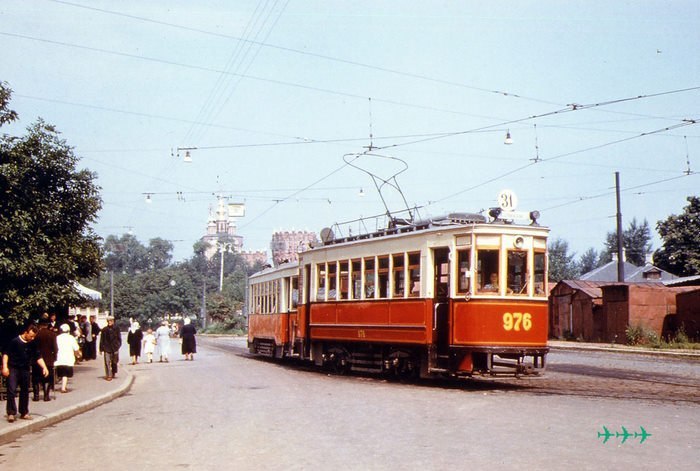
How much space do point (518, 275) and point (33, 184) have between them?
11.2 m

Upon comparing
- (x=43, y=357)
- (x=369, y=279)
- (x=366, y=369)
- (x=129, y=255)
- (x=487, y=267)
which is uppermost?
(x=129, y=255)

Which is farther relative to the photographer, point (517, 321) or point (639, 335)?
point (639, 335)

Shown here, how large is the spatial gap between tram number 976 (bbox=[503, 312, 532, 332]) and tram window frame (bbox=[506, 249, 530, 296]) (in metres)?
0.43

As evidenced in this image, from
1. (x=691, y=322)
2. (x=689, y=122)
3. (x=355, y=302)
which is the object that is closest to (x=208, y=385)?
(x=355, y=302)

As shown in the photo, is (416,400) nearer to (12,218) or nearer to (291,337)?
(12,218)

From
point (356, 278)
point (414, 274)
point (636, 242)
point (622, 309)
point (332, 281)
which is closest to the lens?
point (414, 274)

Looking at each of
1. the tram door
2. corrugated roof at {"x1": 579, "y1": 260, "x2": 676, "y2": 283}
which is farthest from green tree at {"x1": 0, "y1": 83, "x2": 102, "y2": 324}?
corrugated roof at {"x1": 579, "y1": 260, "x2": 676, "y2": 283}

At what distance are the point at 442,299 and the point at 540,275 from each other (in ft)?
6.60

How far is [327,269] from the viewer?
893 inches

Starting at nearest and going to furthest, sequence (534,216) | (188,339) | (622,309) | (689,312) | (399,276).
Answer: (534,216) < (399,276) < (188,339) < (689,312) < (622,309)

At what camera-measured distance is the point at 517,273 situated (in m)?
17.7

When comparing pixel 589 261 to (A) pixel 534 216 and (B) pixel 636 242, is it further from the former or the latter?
(A) pixel 534 216

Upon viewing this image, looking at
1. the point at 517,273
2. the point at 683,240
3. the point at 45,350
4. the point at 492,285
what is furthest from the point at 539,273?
the point at 683,240

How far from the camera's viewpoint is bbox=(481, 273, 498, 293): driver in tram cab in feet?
57.2
